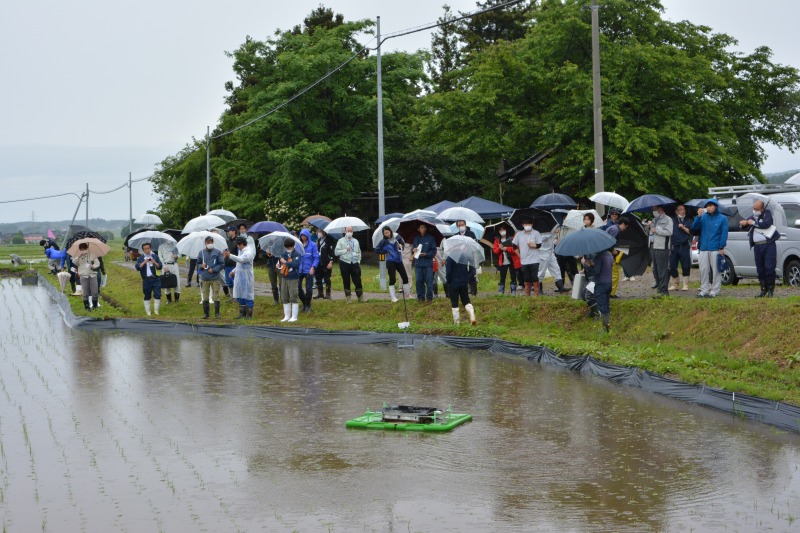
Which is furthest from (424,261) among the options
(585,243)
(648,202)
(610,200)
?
(585,243)

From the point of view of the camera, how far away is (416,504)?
8625 millimetres

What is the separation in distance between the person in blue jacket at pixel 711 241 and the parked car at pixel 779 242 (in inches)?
92.9

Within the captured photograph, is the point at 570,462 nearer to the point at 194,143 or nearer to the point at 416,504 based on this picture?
the point at 416,504

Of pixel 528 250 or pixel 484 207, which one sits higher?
pixel 484 207

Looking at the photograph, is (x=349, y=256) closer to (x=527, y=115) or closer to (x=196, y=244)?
(x=196, y=244)

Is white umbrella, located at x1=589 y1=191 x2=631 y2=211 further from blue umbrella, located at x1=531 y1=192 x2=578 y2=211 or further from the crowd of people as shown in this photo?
blue umbrella, located at x1=531 y1=192 x2=578 y2=211

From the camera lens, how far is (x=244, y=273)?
2352 centimetres

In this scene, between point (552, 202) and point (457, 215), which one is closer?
point (457, 215)

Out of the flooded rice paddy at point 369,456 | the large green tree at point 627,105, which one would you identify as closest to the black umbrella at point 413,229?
the flooded rice paddy at point 369,456

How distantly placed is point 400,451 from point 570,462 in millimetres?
1771

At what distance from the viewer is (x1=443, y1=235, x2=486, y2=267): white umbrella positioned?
64.1ft

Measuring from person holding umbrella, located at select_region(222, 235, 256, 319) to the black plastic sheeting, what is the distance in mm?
1334

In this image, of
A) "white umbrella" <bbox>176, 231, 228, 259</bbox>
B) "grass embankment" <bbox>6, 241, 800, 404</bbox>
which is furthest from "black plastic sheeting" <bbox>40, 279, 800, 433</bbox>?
"white umbrella" <bbox>176, 231, 228, 259</bbox>

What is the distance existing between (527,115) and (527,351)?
24338mm
